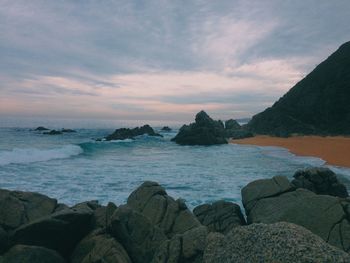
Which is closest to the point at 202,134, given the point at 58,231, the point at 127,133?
the point at 127,133

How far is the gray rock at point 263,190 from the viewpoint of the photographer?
10250 mm

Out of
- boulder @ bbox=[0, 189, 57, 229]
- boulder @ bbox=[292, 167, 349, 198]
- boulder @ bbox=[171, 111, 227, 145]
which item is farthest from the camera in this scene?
boulder @ bbox=[171, 111, 227, 145]

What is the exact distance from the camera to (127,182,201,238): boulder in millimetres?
8613

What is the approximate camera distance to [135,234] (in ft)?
24.4

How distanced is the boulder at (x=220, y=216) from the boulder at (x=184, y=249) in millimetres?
3611

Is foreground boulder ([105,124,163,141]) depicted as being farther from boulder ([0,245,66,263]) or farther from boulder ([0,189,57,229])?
boulder ([0,245,66,263])

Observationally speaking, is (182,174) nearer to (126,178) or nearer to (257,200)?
(126,178)

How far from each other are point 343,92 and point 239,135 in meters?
17.8

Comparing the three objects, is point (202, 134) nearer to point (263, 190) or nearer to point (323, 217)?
point (263, 190)

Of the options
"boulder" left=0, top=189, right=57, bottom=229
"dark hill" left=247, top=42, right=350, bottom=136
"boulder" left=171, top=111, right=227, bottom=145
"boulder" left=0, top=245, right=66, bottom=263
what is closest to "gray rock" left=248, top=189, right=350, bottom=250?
"boulder" left=0, top=245, right=66, bottom=263

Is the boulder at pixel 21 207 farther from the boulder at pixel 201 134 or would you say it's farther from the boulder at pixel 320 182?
the boulder at pixel 201 134

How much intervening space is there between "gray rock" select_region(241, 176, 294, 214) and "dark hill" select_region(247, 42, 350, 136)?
1734 inches

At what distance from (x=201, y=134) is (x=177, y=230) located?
1822 inches

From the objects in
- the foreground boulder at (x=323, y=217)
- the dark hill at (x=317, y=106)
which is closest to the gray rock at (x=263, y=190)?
the foreground boulder at (x=323, y=217)
